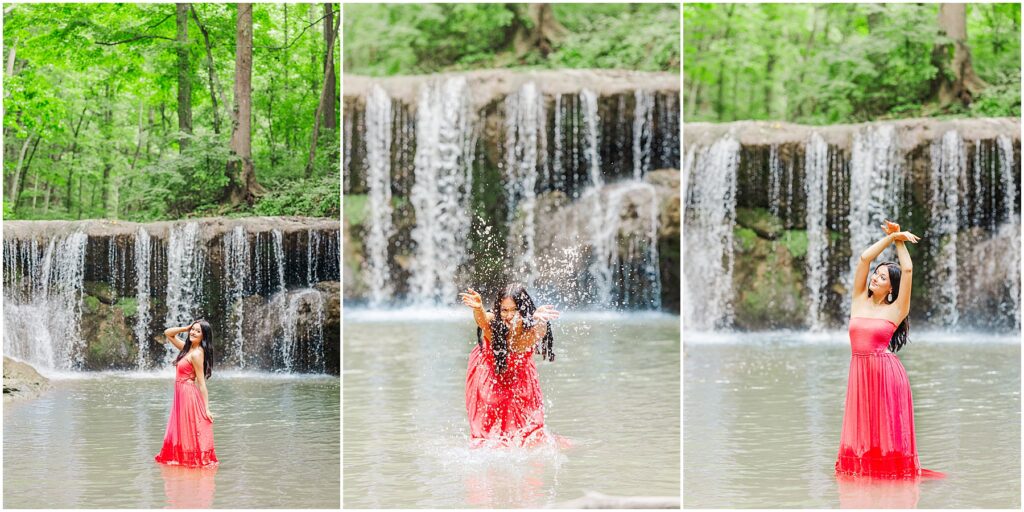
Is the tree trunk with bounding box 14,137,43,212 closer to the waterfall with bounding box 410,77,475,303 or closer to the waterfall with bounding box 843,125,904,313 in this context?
the waterfall with bounding box 410,77,475,303

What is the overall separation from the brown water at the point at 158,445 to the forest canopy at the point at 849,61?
1047 centimetres

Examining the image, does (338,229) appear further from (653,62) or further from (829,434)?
(653,62)

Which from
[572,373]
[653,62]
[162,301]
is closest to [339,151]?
[162,301]

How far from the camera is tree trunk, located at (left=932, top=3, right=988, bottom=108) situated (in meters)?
14.8

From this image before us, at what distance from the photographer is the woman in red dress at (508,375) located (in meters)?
5.93

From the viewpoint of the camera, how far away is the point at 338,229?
6672 mm

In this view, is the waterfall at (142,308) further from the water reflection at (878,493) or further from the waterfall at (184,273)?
the water reflection at (878,493)

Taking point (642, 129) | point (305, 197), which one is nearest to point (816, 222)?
point (642, 129)

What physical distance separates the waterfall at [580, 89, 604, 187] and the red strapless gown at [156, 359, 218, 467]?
29.1 ft

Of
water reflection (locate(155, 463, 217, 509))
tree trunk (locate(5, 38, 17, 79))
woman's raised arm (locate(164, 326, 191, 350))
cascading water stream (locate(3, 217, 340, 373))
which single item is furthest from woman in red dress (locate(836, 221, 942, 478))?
tree trunk (locate(5, 38, 17, 79))

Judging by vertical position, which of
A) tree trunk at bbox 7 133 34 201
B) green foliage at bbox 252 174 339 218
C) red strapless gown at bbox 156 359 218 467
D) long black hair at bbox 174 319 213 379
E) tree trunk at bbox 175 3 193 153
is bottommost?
red strapless gown at bbox 156 359 218 467

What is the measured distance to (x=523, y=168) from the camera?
585 inches

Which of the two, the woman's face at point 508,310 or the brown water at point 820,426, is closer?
the brown water at point 820,426

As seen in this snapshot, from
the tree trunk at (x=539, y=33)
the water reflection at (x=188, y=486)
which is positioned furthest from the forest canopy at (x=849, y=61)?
the water reflection at (x=188, y=486)
